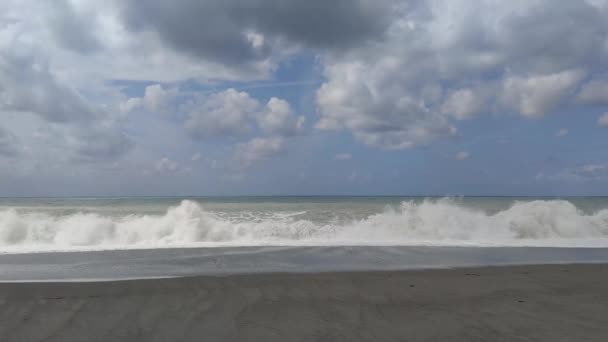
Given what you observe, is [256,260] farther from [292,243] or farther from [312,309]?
[312,309]

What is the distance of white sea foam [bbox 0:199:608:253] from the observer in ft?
45.4

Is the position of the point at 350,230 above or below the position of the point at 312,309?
below

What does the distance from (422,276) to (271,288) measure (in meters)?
2.76

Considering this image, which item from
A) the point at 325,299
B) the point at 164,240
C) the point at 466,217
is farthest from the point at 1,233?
the point at 466,217

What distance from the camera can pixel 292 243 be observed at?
42.1 feet

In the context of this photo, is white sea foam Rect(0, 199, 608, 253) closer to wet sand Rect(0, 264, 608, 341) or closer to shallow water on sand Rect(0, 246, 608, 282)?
shallow water on sand Rect(0, 246, 608, 282)

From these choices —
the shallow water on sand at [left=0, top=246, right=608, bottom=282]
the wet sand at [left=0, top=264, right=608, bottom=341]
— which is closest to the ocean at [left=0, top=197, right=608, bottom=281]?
the shallow water on sand at [left=0, top=246, right=608, bottom=282]

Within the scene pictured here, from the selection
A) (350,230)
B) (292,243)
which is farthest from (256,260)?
(350,230)

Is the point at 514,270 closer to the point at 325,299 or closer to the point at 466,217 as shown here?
the point at 325,299

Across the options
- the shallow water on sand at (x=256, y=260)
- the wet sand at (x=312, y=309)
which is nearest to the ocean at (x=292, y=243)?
the shallow water on sand at (x=256, y=260)

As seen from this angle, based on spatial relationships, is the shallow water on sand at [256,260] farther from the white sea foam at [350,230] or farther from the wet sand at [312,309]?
the white sea foam at [350,230]

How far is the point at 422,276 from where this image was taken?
7039 mm

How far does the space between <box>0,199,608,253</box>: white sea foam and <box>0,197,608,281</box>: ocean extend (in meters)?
0.04

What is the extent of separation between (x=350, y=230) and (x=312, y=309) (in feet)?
37.3
